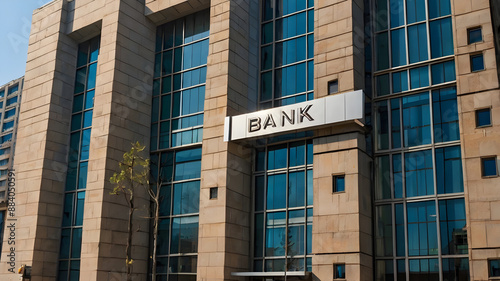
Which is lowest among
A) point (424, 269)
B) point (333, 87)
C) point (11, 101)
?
point (424, 269)

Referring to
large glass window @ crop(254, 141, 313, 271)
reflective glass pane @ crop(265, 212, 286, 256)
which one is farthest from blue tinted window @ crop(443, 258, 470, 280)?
reflective glass pane @ crop(265, 212, 286, 256)

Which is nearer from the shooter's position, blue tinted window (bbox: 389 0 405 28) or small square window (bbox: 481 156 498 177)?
small square window (bbox: 481 156 498 177)

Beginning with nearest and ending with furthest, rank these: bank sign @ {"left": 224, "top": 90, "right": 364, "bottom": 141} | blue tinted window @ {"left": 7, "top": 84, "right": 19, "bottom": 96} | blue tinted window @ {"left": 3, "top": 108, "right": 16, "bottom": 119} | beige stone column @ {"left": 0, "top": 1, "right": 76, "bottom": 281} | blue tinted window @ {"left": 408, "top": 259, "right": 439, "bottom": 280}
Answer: blue tinted window @ {"left": 408, "top": 259, "right": 439, "bottom": 280} → bank sign @ {"left": 224, "top": 90, "right": 364, "bottom": 141} → beige stone column @ {"left": 0, "top": 1, "right": 76, "bottom": 281} → blue tinted window @ {"left": 3, "top": 108, "right": 16, "bottom": 119} → blue tinted window @ {"left": 7, "top": 84, "right": 19, "bottom": 96}

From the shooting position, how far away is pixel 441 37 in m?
31.3

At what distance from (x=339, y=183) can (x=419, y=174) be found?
176 inches

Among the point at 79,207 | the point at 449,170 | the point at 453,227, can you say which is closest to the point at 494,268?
the point at 453,227

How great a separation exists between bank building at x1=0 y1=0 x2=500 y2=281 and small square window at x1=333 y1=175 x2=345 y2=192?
0.23ft

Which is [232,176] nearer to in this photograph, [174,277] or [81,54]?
[174,277]

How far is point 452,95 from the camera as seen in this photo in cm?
3019

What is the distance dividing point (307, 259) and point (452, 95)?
12.7 m

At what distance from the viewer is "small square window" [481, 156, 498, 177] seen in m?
27.0

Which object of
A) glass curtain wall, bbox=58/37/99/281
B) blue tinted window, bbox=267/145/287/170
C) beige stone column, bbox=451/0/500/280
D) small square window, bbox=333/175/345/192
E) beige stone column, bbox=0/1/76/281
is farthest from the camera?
beige stone column, bbox=0/1/76/281

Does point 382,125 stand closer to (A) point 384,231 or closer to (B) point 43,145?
(A) point 384,231

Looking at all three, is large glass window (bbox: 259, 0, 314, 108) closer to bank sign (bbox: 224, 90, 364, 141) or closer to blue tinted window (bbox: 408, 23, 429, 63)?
bank sign (bbox: 224, 90, 364, 141)
